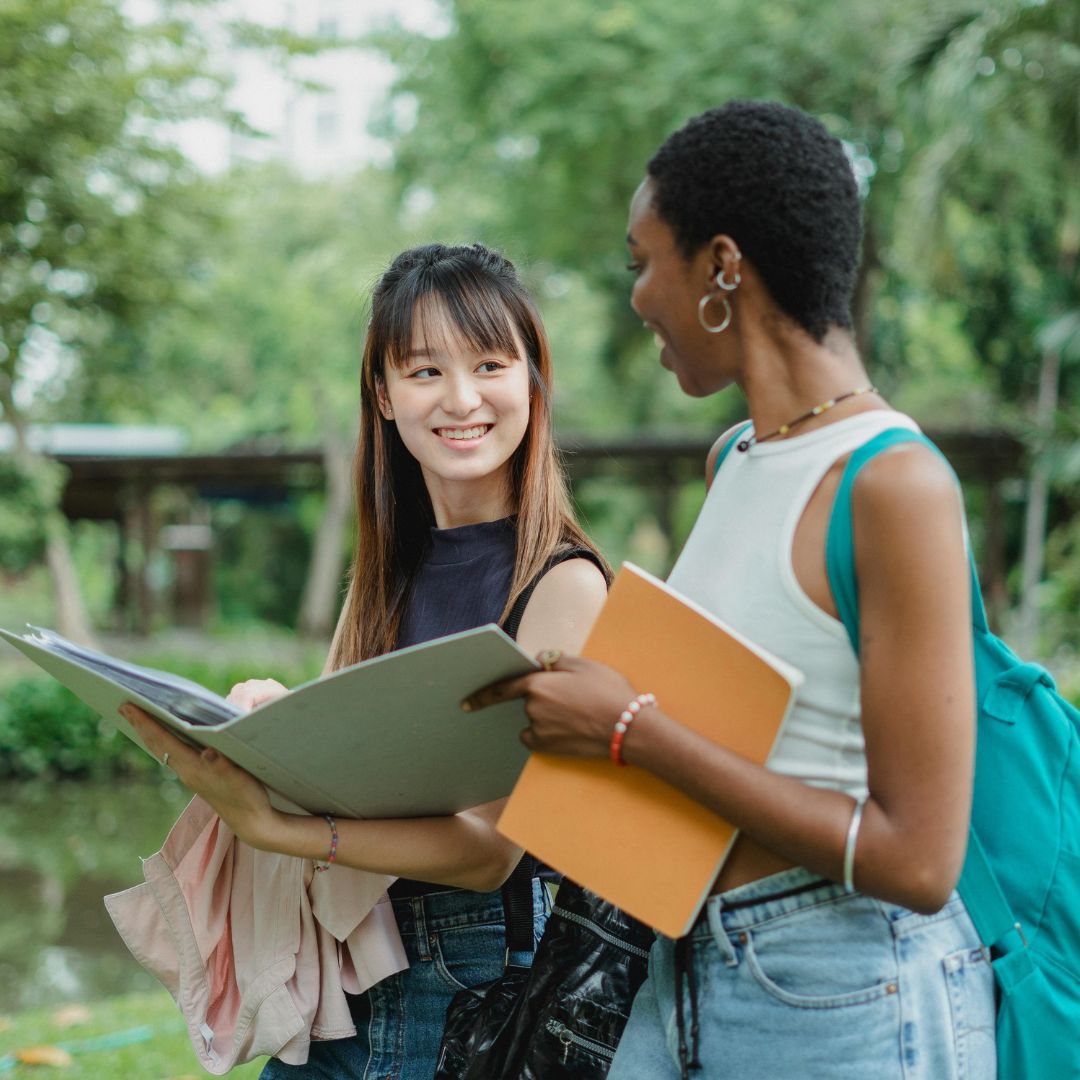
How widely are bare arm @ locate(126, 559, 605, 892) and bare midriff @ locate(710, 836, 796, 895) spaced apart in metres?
0.43

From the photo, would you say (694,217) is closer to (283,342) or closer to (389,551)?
(389,551)

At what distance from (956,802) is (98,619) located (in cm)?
2726

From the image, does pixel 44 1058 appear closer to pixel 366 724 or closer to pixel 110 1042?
pixel 110 1042

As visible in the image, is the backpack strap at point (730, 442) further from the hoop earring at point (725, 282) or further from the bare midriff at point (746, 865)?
the bare midriff at point (746, 865)

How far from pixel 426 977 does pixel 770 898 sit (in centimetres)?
71

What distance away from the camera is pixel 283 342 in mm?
20531

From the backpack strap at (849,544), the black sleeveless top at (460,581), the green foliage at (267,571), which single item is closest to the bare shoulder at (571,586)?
the black sleeveless top at (460,581)

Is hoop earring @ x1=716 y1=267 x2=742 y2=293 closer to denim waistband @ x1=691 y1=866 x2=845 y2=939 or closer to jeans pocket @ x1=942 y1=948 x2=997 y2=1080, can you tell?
denim waistband @ x1=691 y1=866 x2=845 y2=939

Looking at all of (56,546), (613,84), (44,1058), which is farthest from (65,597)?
(44,1058)

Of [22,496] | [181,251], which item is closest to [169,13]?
[181,251]

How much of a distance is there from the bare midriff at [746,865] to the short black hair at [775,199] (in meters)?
0.54

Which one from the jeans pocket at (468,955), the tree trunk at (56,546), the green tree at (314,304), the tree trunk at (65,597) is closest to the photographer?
the jeans pocket at (468,955)

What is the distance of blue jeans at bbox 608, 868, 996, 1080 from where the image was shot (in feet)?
4.24

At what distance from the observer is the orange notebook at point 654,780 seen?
1266 millimetres
